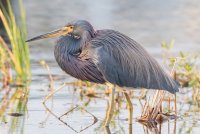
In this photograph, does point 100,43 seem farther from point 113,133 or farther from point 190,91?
point 190,91

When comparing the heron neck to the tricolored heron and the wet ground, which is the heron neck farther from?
the wet ground

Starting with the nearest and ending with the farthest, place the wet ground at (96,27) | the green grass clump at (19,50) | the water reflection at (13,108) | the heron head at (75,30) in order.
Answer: the water reflection at (13,108), the wet ground at (96,27), the heron head at (75,30), the green grass clump at (19,50)

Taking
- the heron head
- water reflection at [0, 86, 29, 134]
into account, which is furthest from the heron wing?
water reflection at [0, 86, 29, 134]

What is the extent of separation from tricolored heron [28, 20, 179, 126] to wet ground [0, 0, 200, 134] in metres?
0.44

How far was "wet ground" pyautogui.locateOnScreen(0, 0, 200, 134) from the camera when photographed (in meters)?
7.77

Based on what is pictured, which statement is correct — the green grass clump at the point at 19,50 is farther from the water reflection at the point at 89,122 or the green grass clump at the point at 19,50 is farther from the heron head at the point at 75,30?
the heron head at the point at 75,30

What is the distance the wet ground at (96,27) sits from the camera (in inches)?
306

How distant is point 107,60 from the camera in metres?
7.80

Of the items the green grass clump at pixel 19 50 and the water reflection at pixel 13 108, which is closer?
the water reflection at pixel 13 108

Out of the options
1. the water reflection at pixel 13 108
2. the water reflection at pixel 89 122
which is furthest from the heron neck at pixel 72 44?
the water reflection at pixel 13 108

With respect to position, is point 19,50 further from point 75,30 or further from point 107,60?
point 107,60

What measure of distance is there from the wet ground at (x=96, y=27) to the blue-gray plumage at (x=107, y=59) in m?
0.48

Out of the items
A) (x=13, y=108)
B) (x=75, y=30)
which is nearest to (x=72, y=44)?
(x=75, y=30)

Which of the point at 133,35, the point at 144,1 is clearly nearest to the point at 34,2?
the point at 144,1
